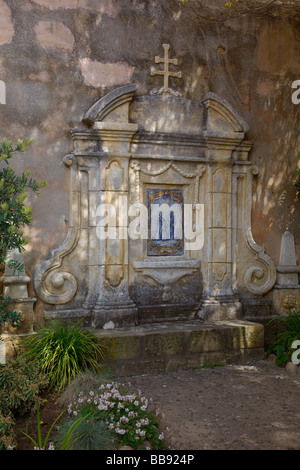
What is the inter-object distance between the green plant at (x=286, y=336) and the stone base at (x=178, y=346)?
0.23m

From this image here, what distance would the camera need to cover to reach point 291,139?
261 inches

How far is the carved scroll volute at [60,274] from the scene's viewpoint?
17.5 feet

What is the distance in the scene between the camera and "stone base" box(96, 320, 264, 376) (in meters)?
5.09

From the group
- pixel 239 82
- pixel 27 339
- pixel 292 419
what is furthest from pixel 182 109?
pixel 292 419

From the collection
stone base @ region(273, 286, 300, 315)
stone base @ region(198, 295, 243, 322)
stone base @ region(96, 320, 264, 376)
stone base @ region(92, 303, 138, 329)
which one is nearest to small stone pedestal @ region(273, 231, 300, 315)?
stone base @ region(273, 286, 300, 315)

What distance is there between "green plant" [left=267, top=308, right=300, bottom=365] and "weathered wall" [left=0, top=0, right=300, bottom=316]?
866 mm

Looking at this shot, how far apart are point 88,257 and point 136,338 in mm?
1147

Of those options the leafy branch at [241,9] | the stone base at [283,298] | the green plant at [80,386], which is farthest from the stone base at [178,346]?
the leafy branch at [241,9]

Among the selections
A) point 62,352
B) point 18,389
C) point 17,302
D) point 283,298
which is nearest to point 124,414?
point 18,389

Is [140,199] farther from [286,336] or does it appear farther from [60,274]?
[286,336]

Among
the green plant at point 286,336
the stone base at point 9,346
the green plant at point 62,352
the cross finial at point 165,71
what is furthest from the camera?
the cross finial at point 165,71

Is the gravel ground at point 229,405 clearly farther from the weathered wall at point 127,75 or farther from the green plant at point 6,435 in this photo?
the weathered wall at point 127,75

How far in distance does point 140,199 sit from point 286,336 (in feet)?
8.24
